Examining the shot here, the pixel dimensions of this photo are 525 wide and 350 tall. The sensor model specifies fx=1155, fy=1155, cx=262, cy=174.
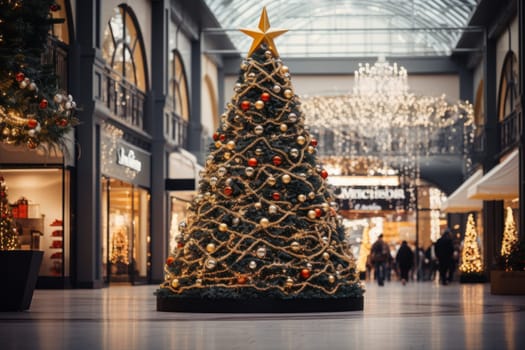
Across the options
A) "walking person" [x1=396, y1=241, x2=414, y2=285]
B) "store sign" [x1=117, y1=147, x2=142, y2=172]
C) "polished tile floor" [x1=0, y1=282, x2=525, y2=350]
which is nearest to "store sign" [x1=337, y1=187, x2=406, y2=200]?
"walking person" [x1=396, y1=241, x2=414, y2=285]

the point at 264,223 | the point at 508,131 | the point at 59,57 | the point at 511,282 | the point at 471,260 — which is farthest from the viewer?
the point at 508,131

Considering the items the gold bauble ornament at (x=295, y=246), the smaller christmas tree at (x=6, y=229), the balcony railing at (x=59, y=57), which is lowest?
the gold bauble ornament at (x=295, y=246)

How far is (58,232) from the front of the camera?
24.0 m

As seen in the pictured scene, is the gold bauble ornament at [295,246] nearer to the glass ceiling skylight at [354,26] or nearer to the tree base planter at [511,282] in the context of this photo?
the tree base planter at [511,282]

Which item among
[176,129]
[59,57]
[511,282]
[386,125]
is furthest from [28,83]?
[386,125]

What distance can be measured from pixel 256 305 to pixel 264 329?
284cm

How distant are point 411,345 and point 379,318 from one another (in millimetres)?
3802

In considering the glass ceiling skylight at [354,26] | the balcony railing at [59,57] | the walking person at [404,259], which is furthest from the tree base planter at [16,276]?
the glass ceiling skylight at [354,26]

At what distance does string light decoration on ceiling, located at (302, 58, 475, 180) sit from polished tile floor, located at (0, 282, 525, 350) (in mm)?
24733

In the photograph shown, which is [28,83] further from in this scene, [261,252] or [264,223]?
[261,252]

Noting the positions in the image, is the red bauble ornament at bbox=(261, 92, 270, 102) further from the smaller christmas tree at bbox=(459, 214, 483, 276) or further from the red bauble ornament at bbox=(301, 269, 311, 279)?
the smaller christmas tree at bbox=(459, 214, 483, 276)

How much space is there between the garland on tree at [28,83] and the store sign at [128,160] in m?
14.0

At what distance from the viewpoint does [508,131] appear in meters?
34.0

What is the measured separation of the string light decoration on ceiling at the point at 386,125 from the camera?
128 feet
